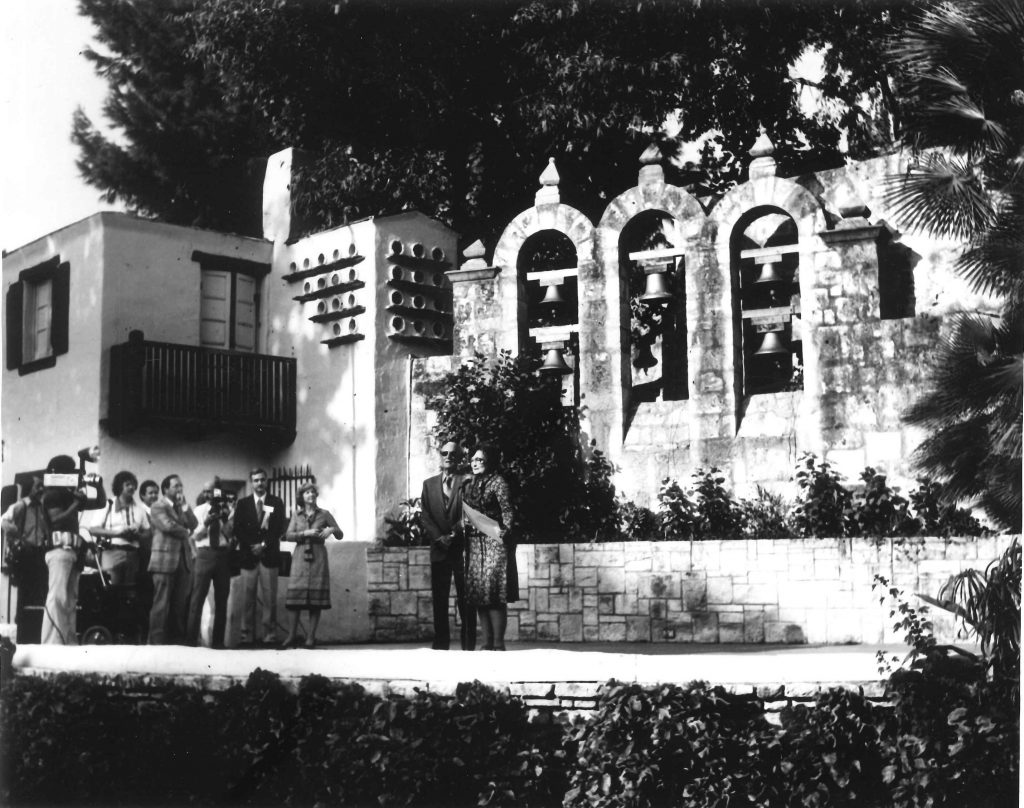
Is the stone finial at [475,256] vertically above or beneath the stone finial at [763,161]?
beneath

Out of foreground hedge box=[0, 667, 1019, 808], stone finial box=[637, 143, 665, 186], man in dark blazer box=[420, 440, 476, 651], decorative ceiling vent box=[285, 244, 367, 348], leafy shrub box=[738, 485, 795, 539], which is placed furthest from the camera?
decorative ceiling vent box=[285, 244, 367, 348]

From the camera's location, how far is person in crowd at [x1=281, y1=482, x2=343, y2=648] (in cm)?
1370

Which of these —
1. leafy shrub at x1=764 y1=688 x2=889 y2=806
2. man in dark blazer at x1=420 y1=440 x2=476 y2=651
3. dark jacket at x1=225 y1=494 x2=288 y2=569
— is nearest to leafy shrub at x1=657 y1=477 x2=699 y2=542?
man in dark blazer at x1=420 y1=440 x2=476 y2=651

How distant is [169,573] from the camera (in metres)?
14.1

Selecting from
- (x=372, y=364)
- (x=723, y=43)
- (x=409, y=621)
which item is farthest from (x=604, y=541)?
(x=723, y=43)

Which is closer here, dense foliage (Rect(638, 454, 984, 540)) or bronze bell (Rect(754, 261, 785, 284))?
dense foliage (Rect(638, 454, 984, 540))

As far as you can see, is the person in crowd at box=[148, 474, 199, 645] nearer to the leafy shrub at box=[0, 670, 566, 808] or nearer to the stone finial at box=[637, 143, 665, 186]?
the leafy shrub at box=[0, 670, 566, 808]

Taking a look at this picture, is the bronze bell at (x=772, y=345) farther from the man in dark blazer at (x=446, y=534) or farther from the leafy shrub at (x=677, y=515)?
the man in dark blazer at (x=446, y=534)

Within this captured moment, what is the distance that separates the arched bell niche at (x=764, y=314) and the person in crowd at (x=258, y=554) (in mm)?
5173

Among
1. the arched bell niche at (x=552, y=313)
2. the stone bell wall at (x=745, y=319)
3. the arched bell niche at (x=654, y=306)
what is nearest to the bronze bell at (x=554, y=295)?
the arched bell niche at (x=552, y=313)

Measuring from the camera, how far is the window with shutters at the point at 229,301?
17.4 metres

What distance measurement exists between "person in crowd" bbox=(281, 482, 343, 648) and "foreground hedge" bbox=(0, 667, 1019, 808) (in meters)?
3.24

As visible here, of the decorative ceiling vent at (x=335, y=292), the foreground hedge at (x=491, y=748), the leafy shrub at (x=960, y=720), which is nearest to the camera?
the leafy shrub at (x=960, y=720)

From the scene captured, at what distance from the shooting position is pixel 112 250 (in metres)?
16.6
